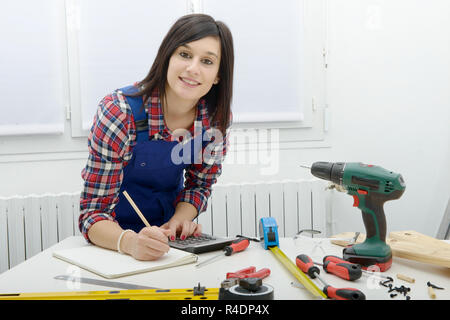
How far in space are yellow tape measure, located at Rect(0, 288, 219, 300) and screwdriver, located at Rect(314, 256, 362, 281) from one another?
271 mm

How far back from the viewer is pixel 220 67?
129 cm

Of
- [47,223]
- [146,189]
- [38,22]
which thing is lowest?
[47,223]

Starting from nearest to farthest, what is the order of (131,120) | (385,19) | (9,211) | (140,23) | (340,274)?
(340,274) < (131,120) < (9,211) < (140,23) < (385,19)

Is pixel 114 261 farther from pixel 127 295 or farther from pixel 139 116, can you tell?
pixel 139 116

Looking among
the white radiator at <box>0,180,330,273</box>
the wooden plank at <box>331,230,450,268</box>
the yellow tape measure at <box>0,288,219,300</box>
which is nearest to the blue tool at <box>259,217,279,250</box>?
the wooden plank at <box>331,230,450,268</box>

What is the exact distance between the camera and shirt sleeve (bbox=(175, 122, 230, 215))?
1.36m

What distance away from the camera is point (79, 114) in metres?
2.21

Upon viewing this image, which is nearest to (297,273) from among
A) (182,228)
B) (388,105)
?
(182,228)

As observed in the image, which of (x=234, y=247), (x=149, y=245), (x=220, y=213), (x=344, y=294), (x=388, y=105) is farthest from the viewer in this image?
(x=388, y=105)

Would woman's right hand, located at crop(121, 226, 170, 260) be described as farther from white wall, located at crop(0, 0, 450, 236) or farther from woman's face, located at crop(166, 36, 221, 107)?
white wall, located at crop(0, 0, 450, 236)

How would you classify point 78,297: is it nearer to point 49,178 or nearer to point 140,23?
point 49,178

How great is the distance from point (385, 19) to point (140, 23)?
1377mm

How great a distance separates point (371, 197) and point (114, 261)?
61cm
